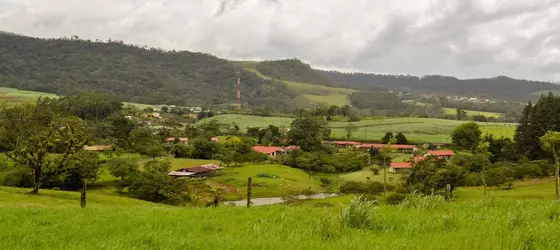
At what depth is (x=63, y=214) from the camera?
400 inches

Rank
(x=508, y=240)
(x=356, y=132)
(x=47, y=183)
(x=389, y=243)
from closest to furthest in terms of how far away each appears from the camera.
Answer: (x=508, y=240) < (x=389, y=243) < (x=47, y=183) < (x=356, y=132)

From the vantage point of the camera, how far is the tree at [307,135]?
105 meters

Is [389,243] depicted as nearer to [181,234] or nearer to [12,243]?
[181,234]

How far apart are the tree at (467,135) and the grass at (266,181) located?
148ft

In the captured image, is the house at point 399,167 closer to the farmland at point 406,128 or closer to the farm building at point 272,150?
the farm building at point 272,150

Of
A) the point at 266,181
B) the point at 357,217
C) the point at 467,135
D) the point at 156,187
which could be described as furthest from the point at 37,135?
the point at 467,135

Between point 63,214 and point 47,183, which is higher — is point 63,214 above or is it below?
above

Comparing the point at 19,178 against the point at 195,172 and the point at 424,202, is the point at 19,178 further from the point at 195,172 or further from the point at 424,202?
the point at 424,202

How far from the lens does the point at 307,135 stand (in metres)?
108

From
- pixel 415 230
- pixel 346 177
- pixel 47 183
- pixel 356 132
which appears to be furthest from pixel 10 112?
pixel 356 132

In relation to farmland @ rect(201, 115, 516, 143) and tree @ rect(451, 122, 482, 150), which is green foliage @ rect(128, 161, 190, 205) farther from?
farmland @ rect(201, 115, 516, 143)

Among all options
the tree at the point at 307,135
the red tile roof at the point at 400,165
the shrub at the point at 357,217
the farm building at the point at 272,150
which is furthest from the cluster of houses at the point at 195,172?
the shrub at the point at 357,217

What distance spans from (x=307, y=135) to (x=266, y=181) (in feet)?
129

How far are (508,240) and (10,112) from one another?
1711 inches
